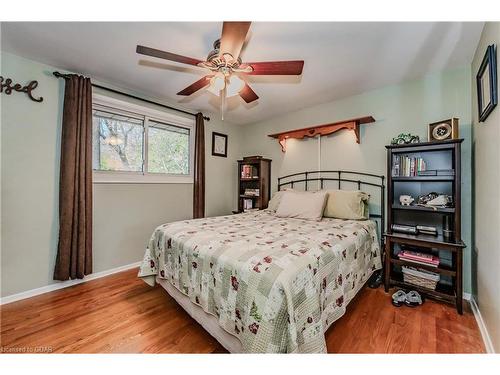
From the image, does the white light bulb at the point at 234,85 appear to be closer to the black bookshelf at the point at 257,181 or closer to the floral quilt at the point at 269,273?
the floral quilt at the point at 269,273

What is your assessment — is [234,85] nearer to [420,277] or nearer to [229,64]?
[229,64]

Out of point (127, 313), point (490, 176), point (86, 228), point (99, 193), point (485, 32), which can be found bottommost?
point (127, 313)

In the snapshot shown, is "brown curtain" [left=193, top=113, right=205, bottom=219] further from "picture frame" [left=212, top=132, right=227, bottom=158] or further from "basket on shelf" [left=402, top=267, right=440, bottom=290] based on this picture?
"basket on shelf" [left=402, top=267, right=440, bottom=290]

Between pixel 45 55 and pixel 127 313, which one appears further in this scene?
pixel 45 55

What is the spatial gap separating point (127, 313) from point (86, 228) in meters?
1.10

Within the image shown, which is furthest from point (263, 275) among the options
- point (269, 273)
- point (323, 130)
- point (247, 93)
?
point (323, 130)

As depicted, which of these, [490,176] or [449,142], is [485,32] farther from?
[490,176]

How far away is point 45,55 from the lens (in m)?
2.09

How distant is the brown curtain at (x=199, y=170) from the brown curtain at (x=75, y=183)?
1374mm

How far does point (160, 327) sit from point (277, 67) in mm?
2169

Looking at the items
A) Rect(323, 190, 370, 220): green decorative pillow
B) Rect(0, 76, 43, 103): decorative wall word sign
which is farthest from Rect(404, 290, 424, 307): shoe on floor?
Rect(0, 76, 43, 103): decorative wall word sign

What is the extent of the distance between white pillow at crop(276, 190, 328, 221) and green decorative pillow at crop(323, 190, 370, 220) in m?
0.10
